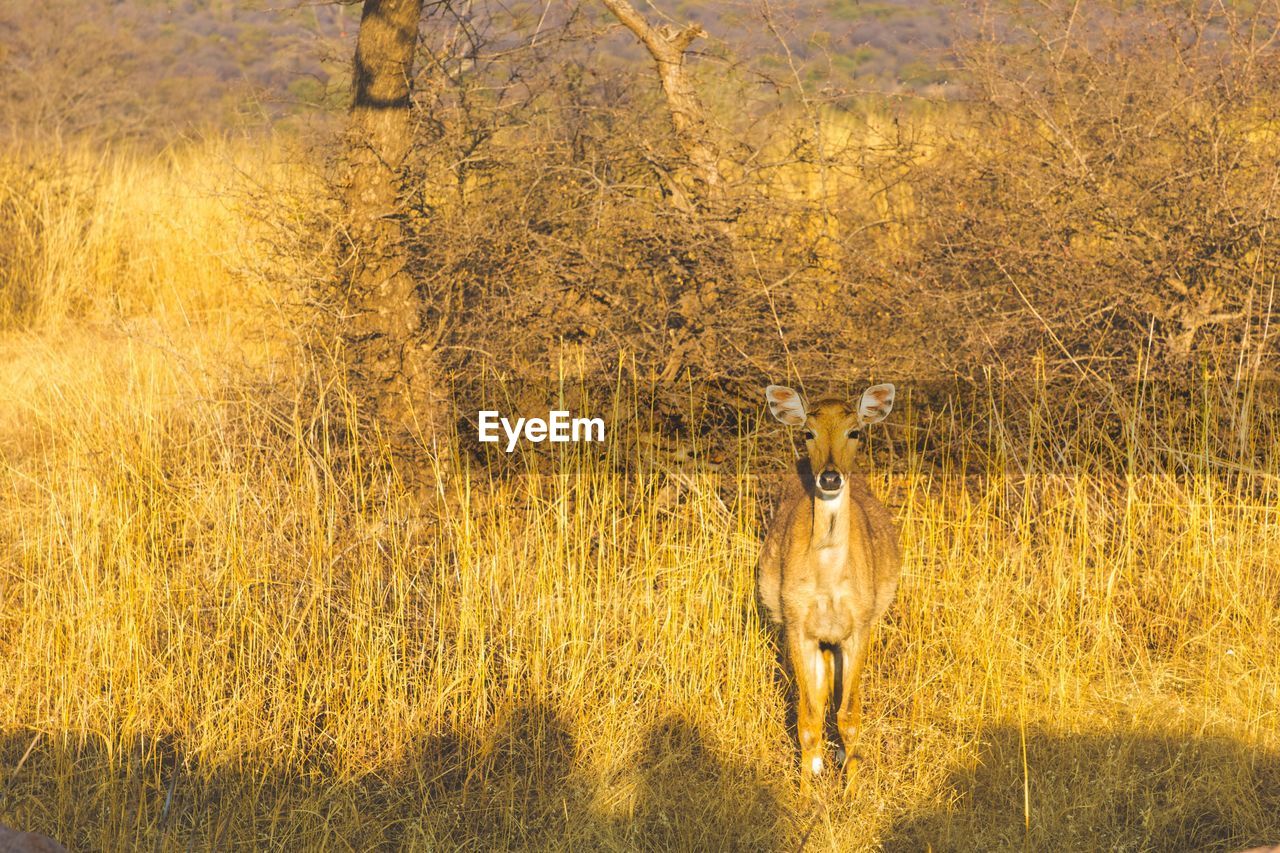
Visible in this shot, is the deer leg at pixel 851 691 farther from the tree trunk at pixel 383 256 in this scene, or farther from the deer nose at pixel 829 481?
the tree trunk at pixel 383 256

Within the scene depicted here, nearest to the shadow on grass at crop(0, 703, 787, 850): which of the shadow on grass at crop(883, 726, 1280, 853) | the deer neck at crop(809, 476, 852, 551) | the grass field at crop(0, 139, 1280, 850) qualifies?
the grass field at crop(0, 139, 1280, 850)

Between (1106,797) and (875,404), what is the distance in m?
1.61

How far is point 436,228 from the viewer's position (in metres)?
6.94

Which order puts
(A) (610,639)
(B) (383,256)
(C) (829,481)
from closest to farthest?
(C) (829,481) < (A) (610,639) < (B) (383,256)

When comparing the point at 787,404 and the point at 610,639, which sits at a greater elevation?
the point at 787,404

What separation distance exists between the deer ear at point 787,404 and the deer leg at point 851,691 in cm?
87

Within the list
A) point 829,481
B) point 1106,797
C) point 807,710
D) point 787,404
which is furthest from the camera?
point 807,710

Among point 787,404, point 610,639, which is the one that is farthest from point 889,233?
point 610,639

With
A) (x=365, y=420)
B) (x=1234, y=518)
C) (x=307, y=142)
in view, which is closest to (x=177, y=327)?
(x=307, y=142)

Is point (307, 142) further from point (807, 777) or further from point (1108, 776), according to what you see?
point (1108, 776)

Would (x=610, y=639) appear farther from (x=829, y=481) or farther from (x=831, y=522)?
(x=829, y=481)

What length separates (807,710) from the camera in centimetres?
531

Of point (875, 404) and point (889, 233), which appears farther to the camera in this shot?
point (889, 233)

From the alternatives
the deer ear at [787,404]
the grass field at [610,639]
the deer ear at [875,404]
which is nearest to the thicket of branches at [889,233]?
the grass field at [610,639]
